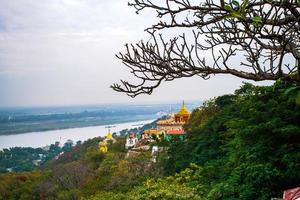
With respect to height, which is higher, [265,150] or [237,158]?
[265,150]

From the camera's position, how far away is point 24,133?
406ft

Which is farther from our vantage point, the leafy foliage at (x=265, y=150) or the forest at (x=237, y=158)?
the forest at (x=237, y=158)

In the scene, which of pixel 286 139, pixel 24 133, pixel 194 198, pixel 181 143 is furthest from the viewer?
pixel 24 133

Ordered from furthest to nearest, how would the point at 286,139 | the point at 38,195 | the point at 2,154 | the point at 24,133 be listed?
the point at 24,133 < the point at 2,154 < the point at 38,195 < the point at 286,139

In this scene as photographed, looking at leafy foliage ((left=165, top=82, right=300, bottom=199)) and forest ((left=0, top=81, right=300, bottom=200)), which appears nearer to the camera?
leafy foliage ((left=165, top=82, right=300, bottom=199))

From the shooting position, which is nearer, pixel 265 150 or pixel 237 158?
pixel 265 150

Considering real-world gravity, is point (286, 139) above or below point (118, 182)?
above

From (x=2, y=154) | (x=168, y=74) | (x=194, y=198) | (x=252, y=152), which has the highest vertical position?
(x=168, y=74)

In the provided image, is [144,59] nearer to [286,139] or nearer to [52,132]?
[286,139]

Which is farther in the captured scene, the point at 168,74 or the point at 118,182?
the point at 118,182

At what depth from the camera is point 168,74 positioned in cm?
271

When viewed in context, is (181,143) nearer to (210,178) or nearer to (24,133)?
(210,178)

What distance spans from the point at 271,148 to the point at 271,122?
52cm

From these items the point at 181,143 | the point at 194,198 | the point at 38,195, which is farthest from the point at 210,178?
the point at 38,195
